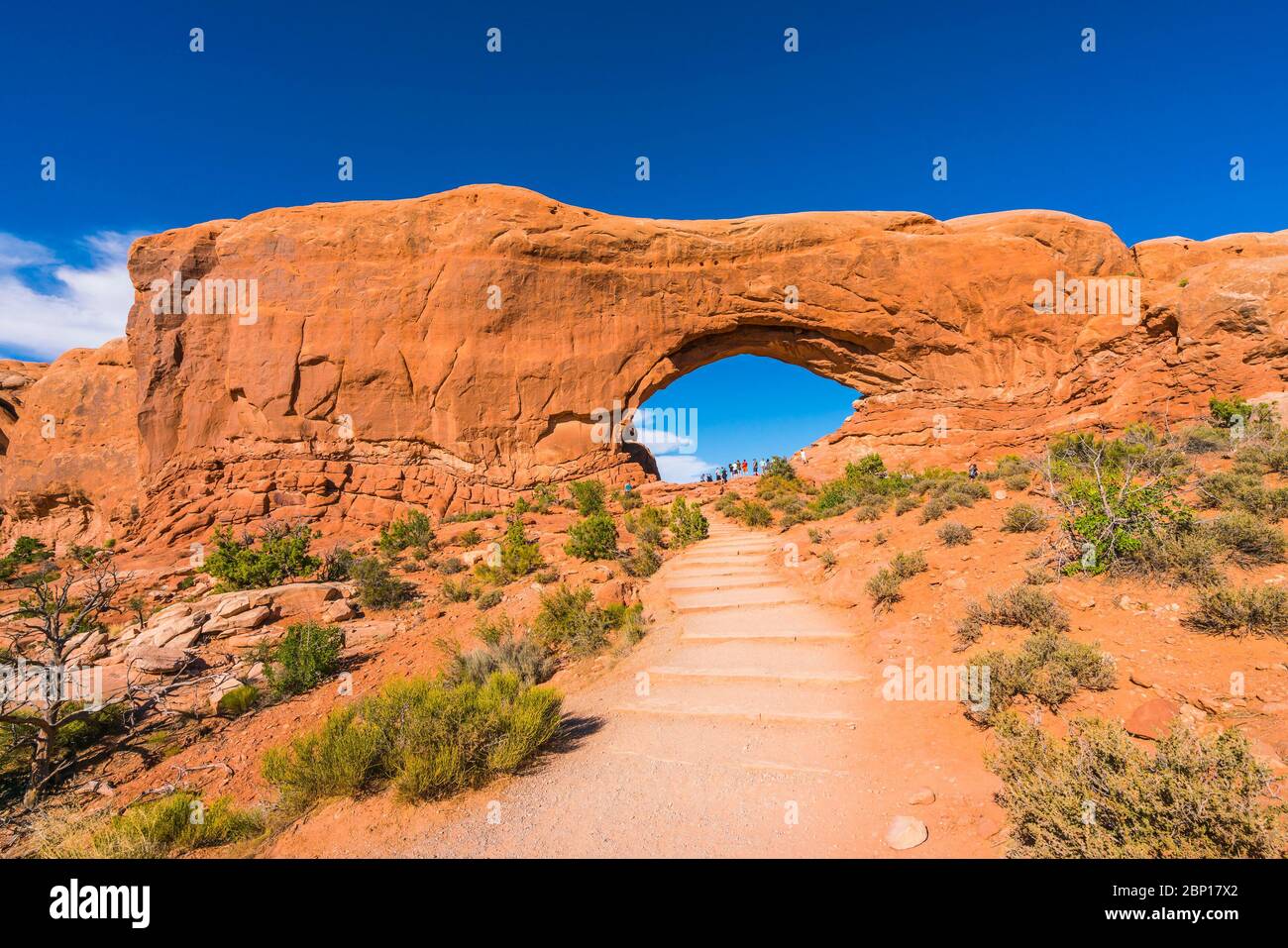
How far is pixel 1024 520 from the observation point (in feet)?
26.6

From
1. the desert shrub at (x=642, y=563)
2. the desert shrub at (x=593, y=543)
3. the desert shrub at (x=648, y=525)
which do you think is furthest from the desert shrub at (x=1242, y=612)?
the desert shrub at (x=648, y=525)

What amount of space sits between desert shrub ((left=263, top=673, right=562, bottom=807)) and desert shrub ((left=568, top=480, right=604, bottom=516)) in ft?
42.9

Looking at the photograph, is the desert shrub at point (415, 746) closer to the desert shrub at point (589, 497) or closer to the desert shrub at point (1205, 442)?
the desert shrub at point (589, 497)

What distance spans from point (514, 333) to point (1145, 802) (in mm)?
22067

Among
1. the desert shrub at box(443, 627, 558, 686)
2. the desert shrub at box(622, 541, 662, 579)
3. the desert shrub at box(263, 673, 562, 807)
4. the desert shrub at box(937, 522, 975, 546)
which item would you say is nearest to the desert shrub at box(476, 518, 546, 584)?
the desert shrub at box(622, 541, 662, 579)

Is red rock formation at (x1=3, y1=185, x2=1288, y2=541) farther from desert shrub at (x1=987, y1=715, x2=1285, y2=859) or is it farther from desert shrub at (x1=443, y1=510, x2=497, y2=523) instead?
desert shrub at (x1=987, y1=715, x2=1285, y2=859)

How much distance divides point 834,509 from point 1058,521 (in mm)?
5982

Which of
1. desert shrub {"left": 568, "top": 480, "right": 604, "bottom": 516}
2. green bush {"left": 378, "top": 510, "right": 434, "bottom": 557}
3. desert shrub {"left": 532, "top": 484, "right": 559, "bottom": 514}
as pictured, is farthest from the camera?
desert shrub {"left": 532, "top": 484, "right": 559, "bottom": 514}

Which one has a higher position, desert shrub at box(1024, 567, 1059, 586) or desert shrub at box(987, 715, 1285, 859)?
desert shrub at box(1024, 567, 1059, 586)

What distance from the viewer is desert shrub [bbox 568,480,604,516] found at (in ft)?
60.5

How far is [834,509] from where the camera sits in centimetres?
1364

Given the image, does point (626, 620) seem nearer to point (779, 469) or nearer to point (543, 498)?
point (543, 498)
